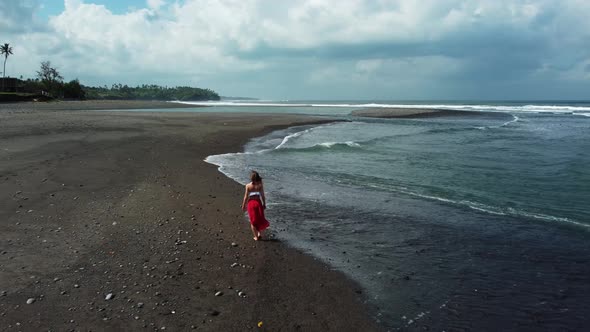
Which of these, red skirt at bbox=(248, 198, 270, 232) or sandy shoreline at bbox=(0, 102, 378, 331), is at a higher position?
red skirt at bbox=(248, 198, 270, 232)

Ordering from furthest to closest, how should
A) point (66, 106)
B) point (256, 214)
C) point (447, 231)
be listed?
point (66, 106), point (447, 231), point (256, 214)

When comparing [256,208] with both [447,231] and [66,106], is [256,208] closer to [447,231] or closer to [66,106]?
[447,231]

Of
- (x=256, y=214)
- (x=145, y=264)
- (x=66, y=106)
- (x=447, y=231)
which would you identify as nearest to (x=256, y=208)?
(x=256, y=214)

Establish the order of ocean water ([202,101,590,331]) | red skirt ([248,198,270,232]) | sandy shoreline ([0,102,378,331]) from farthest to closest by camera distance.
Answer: red skirt ([248,198,270,232]) → ocean water ([202,101,590,331]) → sandy shoreline ([0,102,378,331])

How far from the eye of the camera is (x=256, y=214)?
8.66 meters

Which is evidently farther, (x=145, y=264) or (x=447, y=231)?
(x=447, y=231)

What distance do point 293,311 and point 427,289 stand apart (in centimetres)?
248

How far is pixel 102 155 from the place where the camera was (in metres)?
17.4

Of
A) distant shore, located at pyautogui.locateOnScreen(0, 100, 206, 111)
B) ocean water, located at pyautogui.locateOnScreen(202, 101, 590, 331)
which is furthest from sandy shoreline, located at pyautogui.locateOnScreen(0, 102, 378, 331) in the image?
distant shore, located at pyautogui.locateOnScreen(0, 100, 206, 111)

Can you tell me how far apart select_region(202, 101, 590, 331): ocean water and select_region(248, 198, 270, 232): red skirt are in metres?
0.59

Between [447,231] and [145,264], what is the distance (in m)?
7.15

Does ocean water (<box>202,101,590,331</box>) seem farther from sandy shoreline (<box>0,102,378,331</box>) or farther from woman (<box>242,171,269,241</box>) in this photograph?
sandy shoreline (<box>0,102,378,331</box>)

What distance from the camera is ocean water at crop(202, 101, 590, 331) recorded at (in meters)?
6.24

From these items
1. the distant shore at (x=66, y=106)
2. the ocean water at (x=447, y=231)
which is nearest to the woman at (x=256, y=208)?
the ocean water at (x=447, y=231)
